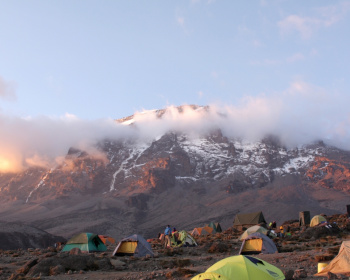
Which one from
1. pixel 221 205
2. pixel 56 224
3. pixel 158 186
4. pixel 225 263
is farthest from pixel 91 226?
pixel 225 263

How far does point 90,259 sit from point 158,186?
167625mm

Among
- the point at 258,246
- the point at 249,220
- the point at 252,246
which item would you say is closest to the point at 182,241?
the point at 252,246

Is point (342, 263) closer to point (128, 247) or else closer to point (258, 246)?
point (258, 246)

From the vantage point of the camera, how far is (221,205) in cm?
15025

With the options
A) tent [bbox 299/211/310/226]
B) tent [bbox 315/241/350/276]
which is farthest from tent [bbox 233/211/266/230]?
tent [bbox 315/241/350/276]

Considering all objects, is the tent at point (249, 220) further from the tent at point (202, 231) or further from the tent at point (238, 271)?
the tent at point (238, 271)

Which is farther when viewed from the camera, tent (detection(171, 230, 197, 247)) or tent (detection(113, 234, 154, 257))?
tent (detection(171, 230, 197, 247))

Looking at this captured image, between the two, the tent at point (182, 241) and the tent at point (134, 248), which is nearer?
the tent at point (134, 248)

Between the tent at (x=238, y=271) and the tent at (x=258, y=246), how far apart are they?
13.0 m

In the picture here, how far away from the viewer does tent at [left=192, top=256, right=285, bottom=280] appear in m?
11.9

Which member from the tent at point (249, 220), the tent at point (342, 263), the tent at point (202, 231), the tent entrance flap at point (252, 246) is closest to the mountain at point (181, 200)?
the tent at point (249, 220)

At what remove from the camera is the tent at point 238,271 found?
11883mm

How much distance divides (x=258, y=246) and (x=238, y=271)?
48.3 ft

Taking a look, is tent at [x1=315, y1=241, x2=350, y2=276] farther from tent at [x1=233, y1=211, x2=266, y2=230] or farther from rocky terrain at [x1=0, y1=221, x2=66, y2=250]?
rocky terrain at [x1=0, y1=221, x2=66, y2=250]
